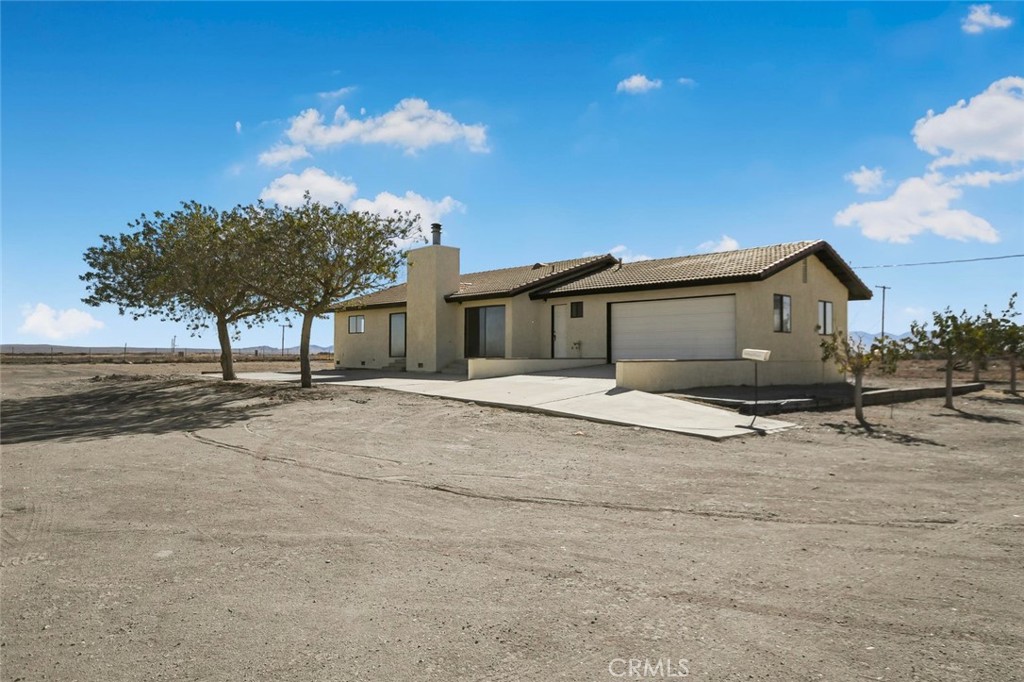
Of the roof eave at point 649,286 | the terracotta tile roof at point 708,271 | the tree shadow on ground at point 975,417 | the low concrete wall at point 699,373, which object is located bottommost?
the tree shadow on ground at point 975,417

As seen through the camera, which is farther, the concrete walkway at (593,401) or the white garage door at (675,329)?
the white garage door at (675,329)

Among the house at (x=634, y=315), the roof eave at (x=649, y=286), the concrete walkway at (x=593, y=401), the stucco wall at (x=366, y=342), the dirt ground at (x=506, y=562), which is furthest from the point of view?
the stucco wall at (x=366, y=342)

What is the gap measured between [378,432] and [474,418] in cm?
232

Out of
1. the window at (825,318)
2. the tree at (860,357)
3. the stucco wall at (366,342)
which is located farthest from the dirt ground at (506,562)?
the stucco wall at (366,342)

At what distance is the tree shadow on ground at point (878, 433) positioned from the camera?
38.8ft

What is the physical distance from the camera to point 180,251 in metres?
21.7

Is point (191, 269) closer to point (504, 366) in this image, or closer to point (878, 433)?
point (504, 366)

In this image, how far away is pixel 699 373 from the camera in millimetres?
17766

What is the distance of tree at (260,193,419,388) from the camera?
A: 19000mm

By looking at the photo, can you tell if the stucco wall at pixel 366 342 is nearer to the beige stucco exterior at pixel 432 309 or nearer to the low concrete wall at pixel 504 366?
the beige stucco exterior at pixel 432 309

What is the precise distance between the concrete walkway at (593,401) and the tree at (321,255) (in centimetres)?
322

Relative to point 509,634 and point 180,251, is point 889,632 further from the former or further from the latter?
point 180,251

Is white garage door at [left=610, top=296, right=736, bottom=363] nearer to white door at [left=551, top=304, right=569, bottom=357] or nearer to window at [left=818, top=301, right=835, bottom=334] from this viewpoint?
white door at [left=551, top=304, right=569, bottom=357]

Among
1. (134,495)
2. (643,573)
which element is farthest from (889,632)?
(134,495)
